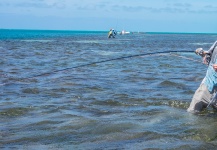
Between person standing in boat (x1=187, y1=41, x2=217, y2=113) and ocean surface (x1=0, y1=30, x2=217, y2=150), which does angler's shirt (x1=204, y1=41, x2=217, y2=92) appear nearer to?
person standing in boat (x1=187, y1=41, x2=217, y2=113)

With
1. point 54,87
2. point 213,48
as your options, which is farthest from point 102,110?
point 54,87

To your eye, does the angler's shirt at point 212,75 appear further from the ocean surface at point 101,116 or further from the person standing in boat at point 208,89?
the ocean surface at point 101,116

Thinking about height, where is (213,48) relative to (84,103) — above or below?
above

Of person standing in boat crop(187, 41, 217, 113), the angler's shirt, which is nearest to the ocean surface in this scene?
person standing in boat crop(187, 41, 217, 113)

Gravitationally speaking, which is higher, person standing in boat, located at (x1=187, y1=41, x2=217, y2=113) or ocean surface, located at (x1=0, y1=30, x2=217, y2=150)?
person standing in boat, located at (x1=187, y1=41, x2=217, y2=113)

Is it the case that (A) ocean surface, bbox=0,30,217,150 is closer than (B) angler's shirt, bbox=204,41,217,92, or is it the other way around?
(A) ocean surface, bbox=0,30,217,150

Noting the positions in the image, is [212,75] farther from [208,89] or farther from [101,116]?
[101,116]

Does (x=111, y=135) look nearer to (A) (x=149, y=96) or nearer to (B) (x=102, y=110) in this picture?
(B) (x=102, y=110)

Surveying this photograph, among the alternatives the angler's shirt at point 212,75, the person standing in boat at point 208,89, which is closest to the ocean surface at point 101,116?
the person standing in boat at point 208,89

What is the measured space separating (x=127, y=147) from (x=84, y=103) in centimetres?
406

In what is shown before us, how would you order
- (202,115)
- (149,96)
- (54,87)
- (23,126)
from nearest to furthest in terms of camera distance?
(23,126) → (202,115) → (149,96) → (54,87)

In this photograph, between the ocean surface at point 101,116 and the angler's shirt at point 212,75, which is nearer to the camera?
the ocean surface at point 101,116

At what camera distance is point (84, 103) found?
→ 10.2m

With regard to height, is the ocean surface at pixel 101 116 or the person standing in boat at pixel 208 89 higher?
the person standing in boat at pixel 208 89
